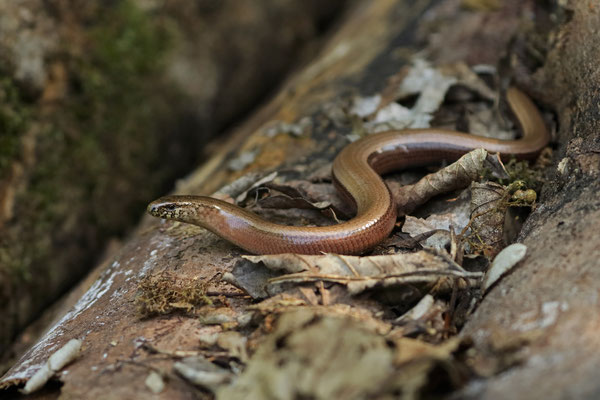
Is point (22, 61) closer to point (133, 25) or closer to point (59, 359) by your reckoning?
point (133, 25)

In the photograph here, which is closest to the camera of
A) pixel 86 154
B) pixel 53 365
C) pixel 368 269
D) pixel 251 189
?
pixel 53 365

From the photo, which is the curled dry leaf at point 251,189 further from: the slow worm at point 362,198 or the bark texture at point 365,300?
Result: the slow worm at point 362,198

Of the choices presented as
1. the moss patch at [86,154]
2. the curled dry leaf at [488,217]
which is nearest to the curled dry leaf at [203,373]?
the curled dry leaf at [488,217]

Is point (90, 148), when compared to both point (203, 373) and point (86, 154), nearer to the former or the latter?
point (86, 154)

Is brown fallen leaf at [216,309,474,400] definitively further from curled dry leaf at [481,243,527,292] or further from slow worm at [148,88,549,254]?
slow worm at [148,88,549,254]

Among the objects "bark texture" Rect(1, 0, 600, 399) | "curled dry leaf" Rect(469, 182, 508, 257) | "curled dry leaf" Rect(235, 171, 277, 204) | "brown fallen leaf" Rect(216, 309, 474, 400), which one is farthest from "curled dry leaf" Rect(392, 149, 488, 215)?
"brown fallen leaf" Rect(216, 309, 474, 400)

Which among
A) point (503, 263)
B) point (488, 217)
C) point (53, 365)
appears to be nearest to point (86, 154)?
point (53, 365)
